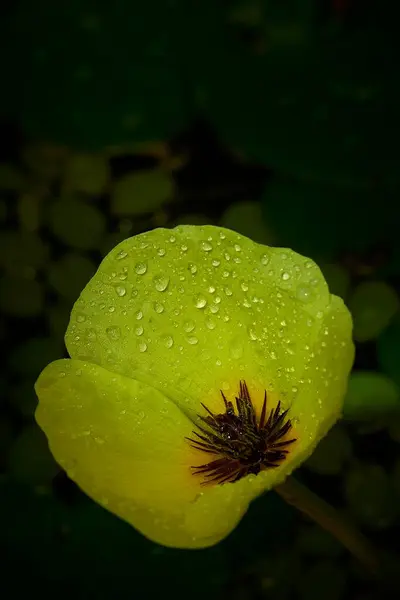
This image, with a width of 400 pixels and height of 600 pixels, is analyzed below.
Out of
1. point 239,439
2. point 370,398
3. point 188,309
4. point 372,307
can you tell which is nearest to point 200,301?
point 188,309

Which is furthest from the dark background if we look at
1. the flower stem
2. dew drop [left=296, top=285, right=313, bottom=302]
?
dew drop [left=296, top=285, right=313, bottom=302]

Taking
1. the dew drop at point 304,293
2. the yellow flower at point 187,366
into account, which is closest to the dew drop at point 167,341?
the yellow flower at point 187,366

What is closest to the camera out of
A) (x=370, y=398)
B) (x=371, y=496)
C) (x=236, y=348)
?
(x=236, y=348)

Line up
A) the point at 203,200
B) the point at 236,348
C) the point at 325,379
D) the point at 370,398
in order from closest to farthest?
the point at 325,379 → the point at 236,348 → the point at 370,398 → the point at 203,200

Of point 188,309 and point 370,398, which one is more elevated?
point 188,309

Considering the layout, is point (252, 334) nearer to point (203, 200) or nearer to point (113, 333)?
point (113, 333)

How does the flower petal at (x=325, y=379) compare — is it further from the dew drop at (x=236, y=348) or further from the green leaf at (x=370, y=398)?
the green leaf at (x=370, y=398)

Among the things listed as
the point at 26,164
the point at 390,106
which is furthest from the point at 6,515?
the point at 390,106
